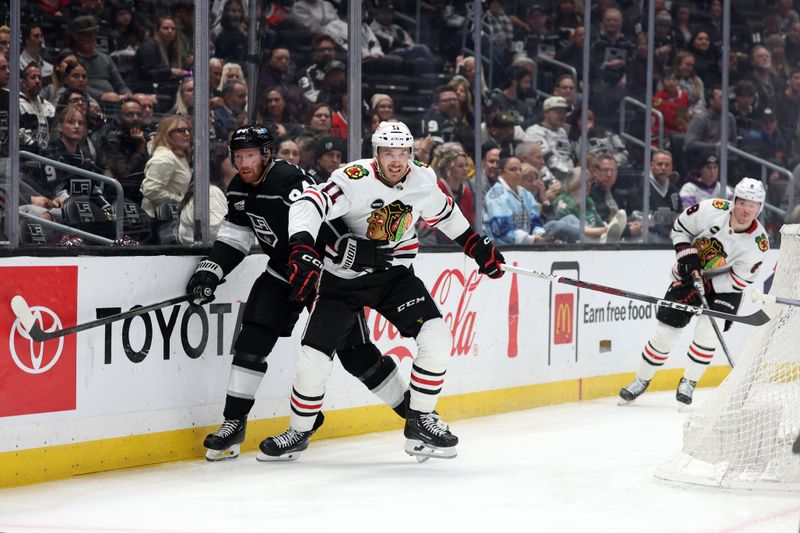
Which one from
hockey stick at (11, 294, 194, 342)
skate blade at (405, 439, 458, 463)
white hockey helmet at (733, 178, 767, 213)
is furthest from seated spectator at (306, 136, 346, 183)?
white hockey helmet at (733, 178, 767, 213)

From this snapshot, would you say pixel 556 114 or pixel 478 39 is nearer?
pixel 478 39

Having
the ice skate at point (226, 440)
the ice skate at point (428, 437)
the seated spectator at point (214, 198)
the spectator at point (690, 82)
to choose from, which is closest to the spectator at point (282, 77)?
the seated spectator at point (214, 198)

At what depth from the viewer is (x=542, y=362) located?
253 inches

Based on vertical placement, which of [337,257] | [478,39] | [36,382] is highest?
[478,39]

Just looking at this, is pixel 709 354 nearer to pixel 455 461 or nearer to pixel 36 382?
pixel 455 461

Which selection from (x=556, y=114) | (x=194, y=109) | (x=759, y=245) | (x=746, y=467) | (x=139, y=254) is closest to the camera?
(x=746, y=467)

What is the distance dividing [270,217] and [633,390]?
8.78ft

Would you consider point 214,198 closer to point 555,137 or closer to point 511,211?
point 511,211

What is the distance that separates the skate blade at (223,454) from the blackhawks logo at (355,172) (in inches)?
43.6

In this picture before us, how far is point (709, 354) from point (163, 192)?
10.2 feet

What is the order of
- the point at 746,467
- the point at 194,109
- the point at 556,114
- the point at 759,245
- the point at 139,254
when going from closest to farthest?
the point at 746,467
the point at 139,254
the point at 194,109
the point at 759,245
the point at 556,114

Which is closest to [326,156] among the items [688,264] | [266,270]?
[266,270]

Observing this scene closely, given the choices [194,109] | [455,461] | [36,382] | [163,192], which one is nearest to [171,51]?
[194,109]

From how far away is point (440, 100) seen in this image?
623 centimetres
